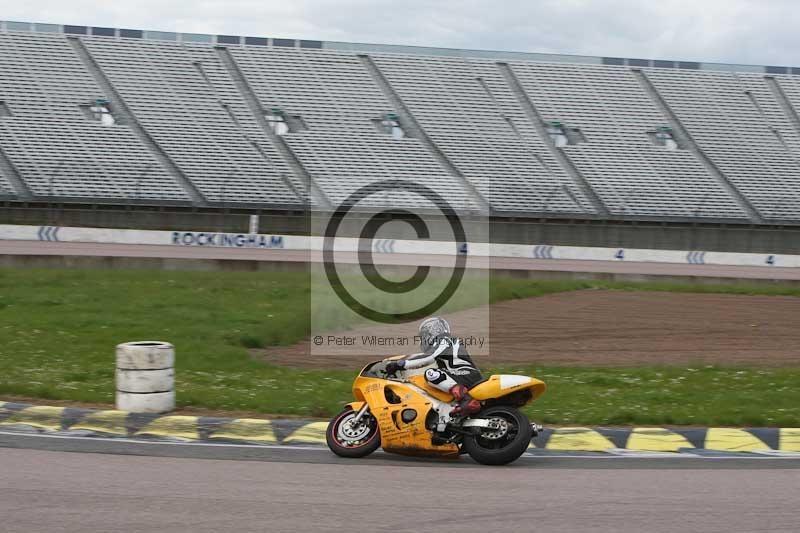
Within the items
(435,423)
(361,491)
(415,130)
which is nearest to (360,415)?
(435,423)

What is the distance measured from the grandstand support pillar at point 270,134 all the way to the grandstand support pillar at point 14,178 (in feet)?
34.4

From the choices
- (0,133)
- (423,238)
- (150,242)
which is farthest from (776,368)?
(0,133)

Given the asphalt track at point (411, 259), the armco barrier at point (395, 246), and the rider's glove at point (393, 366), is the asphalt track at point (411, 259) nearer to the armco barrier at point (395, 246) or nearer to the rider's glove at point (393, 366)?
the armco barrier at point (395, 246)

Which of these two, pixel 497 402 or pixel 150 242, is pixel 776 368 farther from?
pixel 150 242

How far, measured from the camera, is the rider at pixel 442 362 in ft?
30.2

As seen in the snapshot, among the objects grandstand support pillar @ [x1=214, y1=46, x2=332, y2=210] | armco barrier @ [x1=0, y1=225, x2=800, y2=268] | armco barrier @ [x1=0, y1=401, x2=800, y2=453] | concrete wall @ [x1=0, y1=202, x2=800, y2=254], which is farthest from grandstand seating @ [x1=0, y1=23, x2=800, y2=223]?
armco barrier @ [x1=0, y1=401, x2=800, y2=453]

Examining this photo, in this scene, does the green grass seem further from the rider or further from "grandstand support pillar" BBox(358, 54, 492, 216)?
"grandstand support pillar" BBox(358, 54, 492, 216)

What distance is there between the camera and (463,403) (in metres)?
8.98

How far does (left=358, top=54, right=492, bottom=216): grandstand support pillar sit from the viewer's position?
1681 inches

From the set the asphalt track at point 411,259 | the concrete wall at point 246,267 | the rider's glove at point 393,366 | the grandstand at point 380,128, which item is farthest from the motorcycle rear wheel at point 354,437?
the grandstand at point 380,128

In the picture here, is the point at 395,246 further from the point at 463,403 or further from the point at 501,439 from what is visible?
the point at 501,439

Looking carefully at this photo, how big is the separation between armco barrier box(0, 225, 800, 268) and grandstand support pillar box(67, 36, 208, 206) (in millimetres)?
3089

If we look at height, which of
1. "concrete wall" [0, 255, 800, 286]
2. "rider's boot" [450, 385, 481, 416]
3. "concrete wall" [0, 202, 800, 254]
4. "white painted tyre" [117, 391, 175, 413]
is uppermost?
"concrete wall" [0, 202, 800, 254]

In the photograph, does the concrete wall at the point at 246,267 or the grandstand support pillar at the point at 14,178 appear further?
the grandstand support pillar at the point at 14,178
